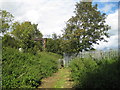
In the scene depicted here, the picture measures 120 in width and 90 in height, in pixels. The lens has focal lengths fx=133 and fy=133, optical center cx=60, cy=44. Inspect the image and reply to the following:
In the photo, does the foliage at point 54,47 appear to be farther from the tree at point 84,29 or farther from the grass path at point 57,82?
the grass path at point 57,82

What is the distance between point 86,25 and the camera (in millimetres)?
15602

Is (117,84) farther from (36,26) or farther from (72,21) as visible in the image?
(36,26)

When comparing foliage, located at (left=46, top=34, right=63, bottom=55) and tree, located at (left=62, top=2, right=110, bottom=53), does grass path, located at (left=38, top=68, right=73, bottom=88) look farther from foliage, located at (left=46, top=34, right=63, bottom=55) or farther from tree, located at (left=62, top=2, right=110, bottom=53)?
foliage, located at (left=46, top=34, right=63, bottom=55)

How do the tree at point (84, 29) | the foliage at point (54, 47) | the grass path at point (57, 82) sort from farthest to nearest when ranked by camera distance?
1. the foliage at point (54, 47)
2. the tree at point (84, 29)
3. the grass path at point (57, 82)

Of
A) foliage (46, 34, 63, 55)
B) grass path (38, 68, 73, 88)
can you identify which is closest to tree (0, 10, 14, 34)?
foliage (46, 34, 63, 55)

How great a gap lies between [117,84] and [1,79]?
355 centimetres

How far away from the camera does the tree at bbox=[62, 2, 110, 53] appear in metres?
15.6

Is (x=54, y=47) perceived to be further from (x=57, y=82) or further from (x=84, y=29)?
(x=57, y=82)

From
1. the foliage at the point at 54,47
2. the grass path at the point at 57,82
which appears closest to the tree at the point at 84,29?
the foliage at the point at 54,47

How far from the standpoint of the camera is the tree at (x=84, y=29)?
51.1ft

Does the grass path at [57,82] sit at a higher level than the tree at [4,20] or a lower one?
lower

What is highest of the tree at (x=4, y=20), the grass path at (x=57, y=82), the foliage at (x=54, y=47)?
the tree at (x=4, y=20)

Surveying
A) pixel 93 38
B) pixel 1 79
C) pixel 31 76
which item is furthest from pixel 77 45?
pixel 1 79

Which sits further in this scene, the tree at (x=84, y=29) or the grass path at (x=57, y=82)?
the tree at (x=84, y=29)
